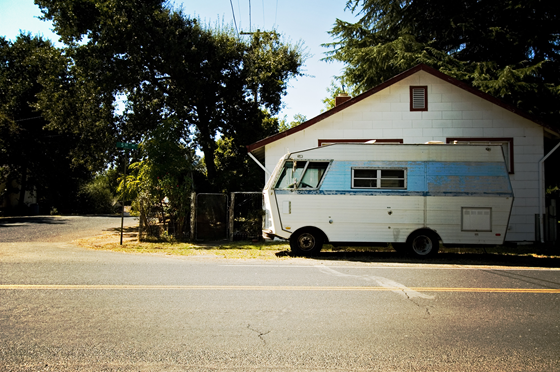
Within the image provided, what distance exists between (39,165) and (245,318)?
3848 cm

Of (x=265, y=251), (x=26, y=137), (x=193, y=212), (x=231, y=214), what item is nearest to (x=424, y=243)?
(x=265, y=251)

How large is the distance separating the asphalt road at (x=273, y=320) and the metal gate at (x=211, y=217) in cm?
769

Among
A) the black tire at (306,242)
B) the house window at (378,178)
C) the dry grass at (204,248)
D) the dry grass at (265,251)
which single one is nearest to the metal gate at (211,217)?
the dry grass at (265,251)

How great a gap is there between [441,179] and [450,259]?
2.19m

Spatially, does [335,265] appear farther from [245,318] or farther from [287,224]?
[245,318]

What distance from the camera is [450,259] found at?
11.7 m

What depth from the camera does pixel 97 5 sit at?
61.9 feet

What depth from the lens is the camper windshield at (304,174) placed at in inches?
Answer: 470

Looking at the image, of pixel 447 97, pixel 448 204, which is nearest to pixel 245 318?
pixel 448 204

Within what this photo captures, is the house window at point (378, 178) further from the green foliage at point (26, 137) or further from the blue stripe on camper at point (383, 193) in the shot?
the green foliage at point (26, 137)

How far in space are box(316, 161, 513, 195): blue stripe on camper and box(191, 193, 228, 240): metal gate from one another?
19.9ft

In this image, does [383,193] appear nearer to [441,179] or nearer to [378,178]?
[378,178]

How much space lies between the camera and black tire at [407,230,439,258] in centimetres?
1172

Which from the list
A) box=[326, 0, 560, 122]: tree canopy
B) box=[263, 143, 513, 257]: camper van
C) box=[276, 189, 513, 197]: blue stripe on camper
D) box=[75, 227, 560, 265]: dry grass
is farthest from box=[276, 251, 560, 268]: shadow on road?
box=[326, 0, 560, 122]: tree canopy
